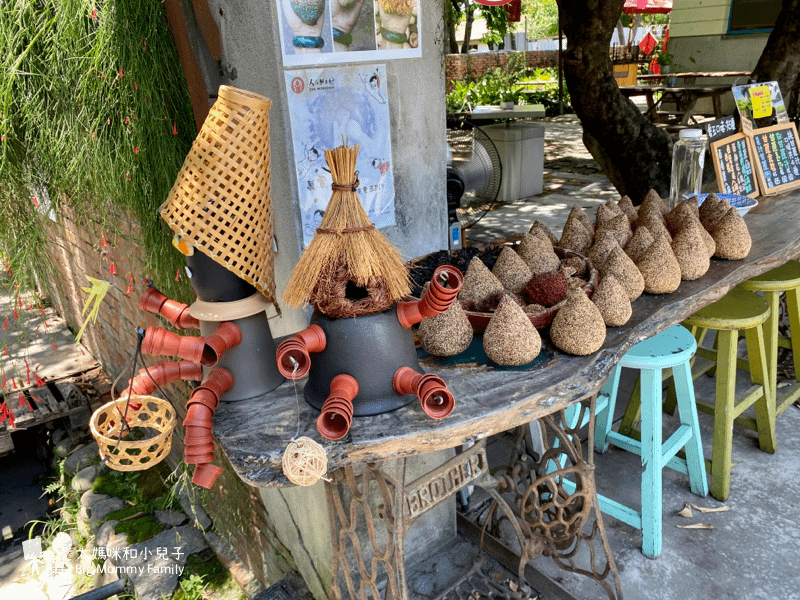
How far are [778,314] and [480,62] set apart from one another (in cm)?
1653

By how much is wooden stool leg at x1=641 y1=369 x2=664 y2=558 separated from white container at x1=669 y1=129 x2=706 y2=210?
3.41ft

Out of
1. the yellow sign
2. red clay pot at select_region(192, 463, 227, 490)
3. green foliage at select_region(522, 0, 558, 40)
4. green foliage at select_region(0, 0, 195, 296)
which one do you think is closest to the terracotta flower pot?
red clay pot at select_region(192, 463, 227, 490)

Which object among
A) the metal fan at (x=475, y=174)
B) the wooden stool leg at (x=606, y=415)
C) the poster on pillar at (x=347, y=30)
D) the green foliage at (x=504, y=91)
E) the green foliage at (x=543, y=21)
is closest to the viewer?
the poster on pillar at (x=347, y=30)

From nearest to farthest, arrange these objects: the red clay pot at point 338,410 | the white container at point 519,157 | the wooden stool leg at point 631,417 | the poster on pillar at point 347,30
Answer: the red clay pot at point 338,410 < the poster on pillar at point 347,30 < the wooden stool leg at point 631,417 < the white container at point 519,157

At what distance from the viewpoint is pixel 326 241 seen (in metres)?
1.29

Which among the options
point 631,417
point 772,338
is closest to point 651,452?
point 631,417

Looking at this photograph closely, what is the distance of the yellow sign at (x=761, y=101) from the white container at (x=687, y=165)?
2.18ft

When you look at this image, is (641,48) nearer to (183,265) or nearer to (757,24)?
(757,24)

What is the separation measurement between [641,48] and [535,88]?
665cm

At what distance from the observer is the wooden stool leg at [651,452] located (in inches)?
93.0

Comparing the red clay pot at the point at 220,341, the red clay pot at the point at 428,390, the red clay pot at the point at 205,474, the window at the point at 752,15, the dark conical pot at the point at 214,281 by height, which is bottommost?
the red clay pot at the point at 205,474

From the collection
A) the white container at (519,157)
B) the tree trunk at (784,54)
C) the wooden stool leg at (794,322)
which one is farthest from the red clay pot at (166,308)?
the white container at (519,157)

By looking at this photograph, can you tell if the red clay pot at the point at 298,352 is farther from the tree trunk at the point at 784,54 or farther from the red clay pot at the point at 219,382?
the tree trunk at the point at 784,54

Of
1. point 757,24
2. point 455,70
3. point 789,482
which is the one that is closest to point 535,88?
point 455,70
